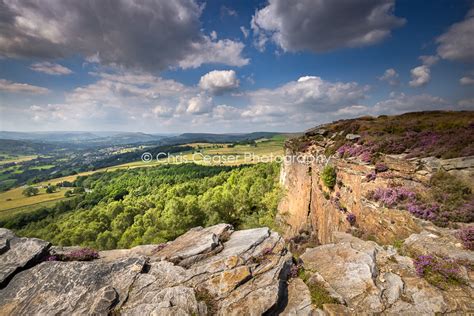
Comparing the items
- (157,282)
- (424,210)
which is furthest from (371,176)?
(157,282)

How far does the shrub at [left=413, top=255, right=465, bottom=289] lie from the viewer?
8859 mm

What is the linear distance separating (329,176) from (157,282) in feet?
58.5

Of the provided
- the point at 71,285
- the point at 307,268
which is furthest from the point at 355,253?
the point at 71,285

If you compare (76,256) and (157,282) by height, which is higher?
(157,282)

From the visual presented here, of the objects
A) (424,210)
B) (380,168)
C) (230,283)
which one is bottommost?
(230,283)

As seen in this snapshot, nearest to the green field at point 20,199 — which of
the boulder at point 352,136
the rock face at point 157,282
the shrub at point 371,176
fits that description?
the rock face at point 157,282

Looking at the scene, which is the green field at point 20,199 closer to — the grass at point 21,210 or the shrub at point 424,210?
the grass at point 21,210

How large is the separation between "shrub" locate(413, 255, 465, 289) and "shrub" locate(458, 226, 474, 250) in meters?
1.53

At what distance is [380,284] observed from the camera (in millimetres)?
9469

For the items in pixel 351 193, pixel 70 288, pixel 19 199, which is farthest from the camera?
pixel 19 199

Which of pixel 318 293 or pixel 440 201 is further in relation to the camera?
pixel 440 201

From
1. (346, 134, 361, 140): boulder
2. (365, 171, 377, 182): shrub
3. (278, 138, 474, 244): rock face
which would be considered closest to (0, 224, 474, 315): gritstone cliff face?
Result: (278, 138, 474, 244): rock face

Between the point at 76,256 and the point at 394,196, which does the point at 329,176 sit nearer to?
the point at 394,196

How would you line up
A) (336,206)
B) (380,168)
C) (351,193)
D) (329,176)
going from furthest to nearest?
(329,176) → (336,206) → (351,193) → (380,168)
